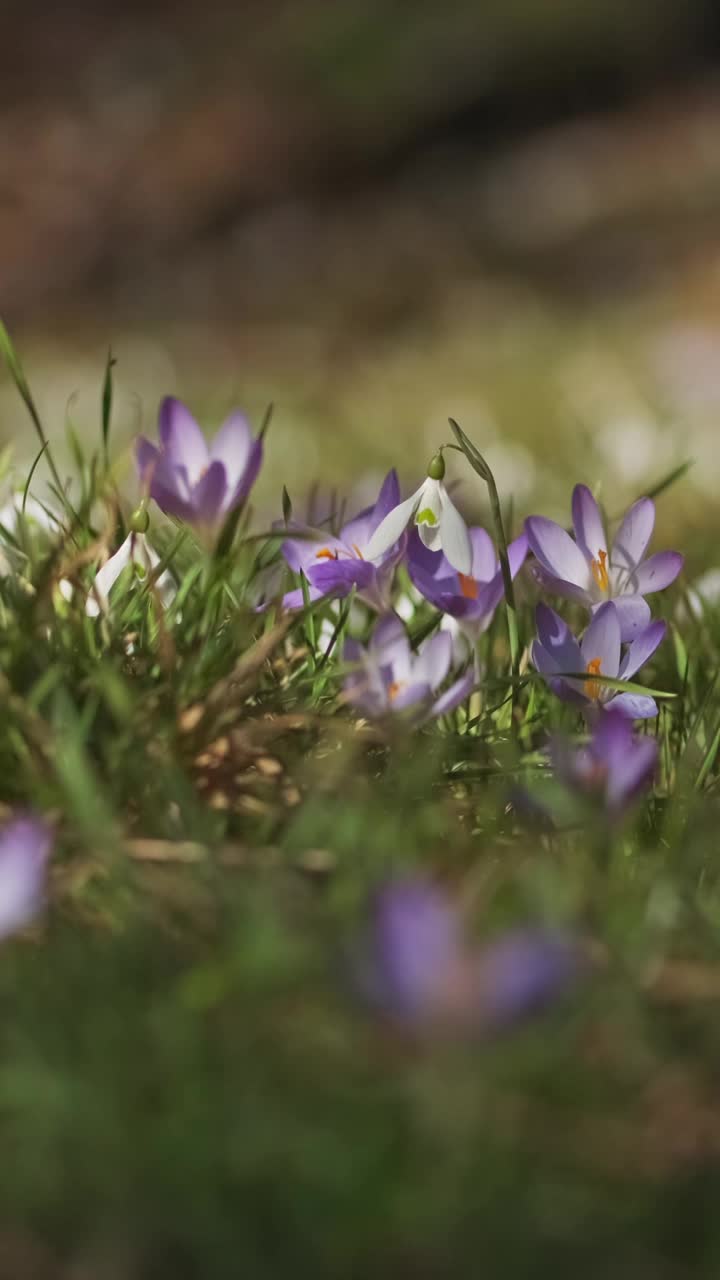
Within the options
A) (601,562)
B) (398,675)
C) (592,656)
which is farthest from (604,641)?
(398,675)

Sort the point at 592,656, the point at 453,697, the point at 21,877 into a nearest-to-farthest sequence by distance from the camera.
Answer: the point at 21,877 < the point at 453,697 < the point at 592,656

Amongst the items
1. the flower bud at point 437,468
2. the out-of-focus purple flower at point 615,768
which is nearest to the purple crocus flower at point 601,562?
the flower bud at point 437,468

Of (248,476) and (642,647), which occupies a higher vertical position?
(248,476)

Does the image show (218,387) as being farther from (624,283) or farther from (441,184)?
(441,184)

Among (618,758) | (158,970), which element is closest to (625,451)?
(618,758)

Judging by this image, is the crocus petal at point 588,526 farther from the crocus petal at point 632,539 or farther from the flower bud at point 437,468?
the flower bud at point 437,468

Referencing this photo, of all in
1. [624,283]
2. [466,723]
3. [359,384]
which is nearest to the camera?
[466,723]

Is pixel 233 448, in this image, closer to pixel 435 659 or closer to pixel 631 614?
pixel 435 659
